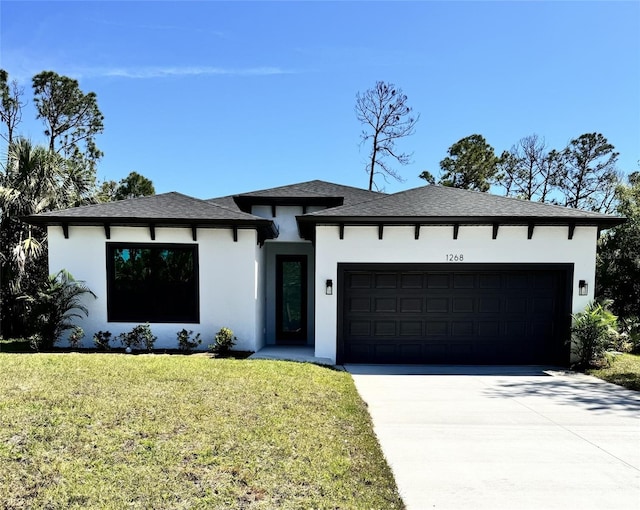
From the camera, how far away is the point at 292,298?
36.4 ft

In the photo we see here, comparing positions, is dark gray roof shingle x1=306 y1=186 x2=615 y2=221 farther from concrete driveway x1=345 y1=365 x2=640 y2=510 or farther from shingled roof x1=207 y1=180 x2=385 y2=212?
concrete driveway x1=345 y1=365 x2=640 y2=510

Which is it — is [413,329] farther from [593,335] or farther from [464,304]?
[593,335]

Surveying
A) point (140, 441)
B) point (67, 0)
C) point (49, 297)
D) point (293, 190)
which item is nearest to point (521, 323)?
point (293, 190)

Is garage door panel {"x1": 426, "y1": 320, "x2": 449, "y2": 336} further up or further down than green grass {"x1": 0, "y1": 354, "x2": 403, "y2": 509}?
further down

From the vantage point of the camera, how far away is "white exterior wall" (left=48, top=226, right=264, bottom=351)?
30.4ft

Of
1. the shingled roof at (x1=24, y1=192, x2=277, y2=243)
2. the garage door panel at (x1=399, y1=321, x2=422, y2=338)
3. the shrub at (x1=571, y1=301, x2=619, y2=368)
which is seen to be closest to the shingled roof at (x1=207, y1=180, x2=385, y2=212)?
the shingled roof at (x1=24, y1=192, x2=277, y2=243)

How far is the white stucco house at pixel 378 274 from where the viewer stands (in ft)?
28.7

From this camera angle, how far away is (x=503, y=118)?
20.0 m

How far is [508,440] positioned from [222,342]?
6223mm

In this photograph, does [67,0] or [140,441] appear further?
[67,0]

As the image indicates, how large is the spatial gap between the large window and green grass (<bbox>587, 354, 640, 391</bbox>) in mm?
9304

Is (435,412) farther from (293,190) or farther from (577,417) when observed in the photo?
(293,190)

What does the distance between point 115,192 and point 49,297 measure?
20.6 meters

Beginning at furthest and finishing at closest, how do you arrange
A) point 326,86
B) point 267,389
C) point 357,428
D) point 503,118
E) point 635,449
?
point 503,118
point 326,86
point 267,389
point 357,428
point 635,449
